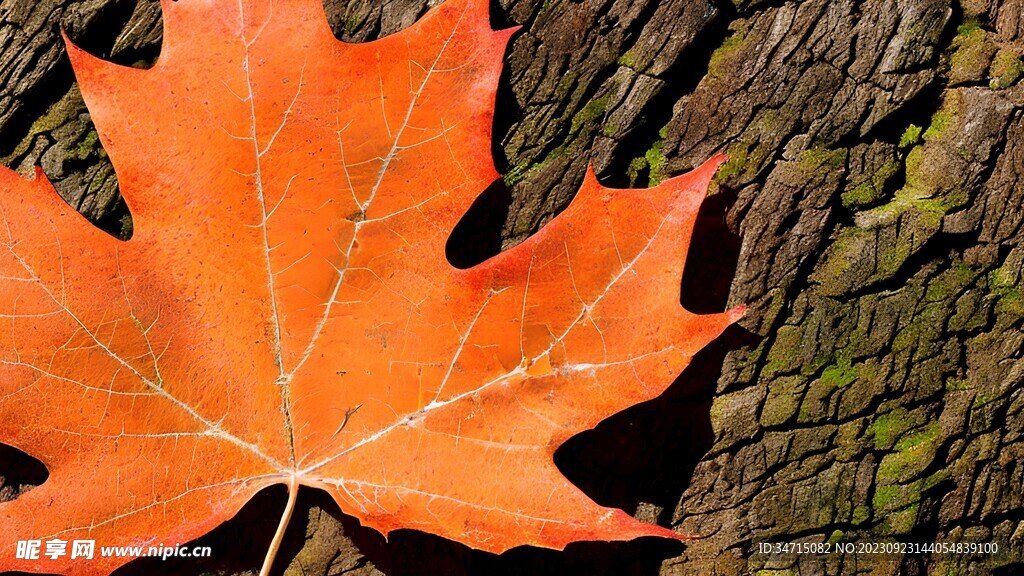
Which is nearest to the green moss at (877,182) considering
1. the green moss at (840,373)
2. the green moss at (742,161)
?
the green moss at (742,161)

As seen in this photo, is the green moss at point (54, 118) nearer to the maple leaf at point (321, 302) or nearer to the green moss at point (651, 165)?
the maple leaf at point (321, 302)

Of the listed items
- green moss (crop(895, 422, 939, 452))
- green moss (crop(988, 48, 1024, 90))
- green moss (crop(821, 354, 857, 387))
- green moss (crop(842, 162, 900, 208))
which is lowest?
green moss (crop(895, 422, 939, 452))

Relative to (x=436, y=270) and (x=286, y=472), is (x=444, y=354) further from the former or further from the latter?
(x=286, y=472)

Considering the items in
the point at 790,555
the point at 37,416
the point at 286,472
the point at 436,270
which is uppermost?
the point at 436,270

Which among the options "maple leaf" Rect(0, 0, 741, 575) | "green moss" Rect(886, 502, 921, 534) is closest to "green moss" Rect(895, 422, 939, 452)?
"green moss" Rect(886, 502, 921, 534)

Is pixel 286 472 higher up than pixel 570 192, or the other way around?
pixel 570 192

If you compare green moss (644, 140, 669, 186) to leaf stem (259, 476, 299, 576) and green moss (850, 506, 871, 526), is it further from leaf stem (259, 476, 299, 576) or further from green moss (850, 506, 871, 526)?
leaf stem (259, 476, 299, 576)

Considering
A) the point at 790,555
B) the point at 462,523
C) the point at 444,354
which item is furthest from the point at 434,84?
the point at 790,555

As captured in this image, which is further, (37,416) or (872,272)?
(872,272)
